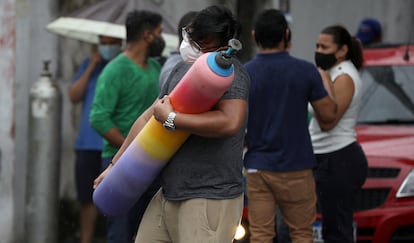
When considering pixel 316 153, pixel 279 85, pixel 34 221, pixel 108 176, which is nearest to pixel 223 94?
pixel 108 176

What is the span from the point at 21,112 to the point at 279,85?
388 cm

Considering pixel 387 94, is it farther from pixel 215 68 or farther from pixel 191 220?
pixel 215 68

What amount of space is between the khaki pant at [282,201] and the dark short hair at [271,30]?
0.83 meters

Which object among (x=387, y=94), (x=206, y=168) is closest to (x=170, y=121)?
(x=206, y=168)

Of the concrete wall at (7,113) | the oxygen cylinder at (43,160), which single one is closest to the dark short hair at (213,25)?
the concrete wall at (7,113)

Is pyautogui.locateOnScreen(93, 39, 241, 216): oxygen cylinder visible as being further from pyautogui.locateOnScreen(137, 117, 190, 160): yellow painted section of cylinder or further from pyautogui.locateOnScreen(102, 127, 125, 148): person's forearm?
pyautogui.locateOnScreen(102, 127, 125, 148): person's forearm

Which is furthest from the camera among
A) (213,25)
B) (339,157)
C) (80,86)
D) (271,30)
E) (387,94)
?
(80,86)

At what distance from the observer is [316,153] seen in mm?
8016

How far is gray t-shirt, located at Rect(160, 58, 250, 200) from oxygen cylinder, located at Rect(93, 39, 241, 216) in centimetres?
6

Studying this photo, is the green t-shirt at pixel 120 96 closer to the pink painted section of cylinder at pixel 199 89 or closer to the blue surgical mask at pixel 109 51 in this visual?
the blue surgical mask at pixel 109 51

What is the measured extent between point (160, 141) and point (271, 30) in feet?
7.11

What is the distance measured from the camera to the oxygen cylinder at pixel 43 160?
9.96m

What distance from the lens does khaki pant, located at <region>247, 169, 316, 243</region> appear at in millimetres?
7465

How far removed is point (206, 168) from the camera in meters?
5.59
